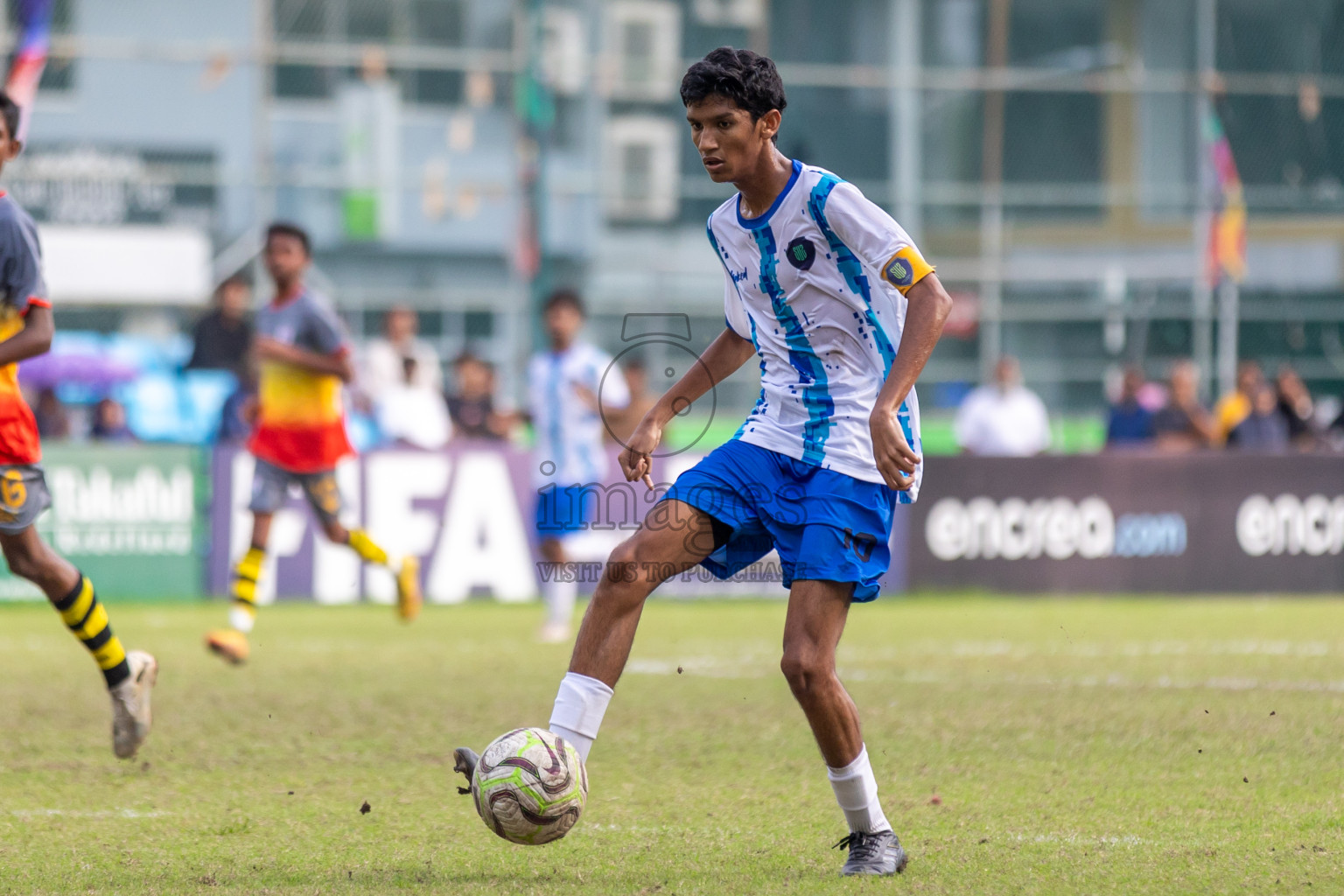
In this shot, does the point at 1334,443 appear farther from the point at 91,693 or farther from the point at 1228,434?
the point at 91,693

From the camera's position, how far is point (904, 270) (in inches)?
Result: 183

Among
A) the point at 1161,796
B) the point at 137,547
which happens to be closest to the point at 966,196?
the point at 137,547

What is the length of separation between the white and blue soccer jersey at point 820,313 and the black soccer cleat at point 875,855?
0.90 metres

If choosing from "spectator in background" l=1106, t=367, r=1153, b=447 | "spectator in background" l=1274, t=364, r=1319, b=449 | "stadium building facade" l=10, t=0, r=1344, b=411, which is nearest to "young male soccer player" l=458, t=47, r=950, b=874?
"spectator in background" l=1106, t=367, r=1153, b=447

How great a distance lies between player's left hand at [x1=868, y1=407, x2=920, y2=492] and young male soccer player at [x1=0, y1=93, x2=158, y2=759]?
3.06 meters

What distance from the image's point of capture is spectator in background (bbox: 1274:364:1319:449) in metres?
17.5

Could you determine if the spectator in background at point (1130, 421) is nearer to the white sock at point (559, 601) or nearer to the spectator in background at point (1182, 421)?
the spectator in background at point (1182, 421)

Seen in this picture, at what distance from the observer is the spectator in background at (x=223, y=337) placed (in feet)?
52.0

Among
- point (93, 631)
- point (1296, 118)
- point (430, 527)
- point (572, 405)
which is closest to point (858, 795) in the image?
point (93, 631)

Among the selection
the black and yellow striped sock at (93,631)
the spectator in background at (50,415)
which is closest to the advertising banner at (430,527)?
the spectator in background at (50,415)

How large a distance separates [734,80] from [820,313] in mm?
669

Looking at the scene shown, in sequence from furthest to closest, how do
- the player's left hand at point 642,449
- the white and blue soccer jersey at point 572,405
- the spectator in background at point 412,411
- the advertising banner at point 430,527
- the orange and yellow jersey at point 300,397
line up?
1. the spectator in background at point 412,411
2. the advertising banner at point 430,527
3. the white and blue soccer jersey at point 572,405
4. the orange and yellow jersey at point 300,397
5. the player's left hand at point 642,449

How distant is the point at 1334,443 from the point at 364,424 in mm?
9539

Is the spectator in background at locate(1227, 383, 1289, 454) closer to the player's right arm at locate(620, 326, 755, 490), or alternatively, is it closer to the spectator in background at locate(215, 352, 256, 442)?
the spectator in background at locate(215, 352, 256, 442)
